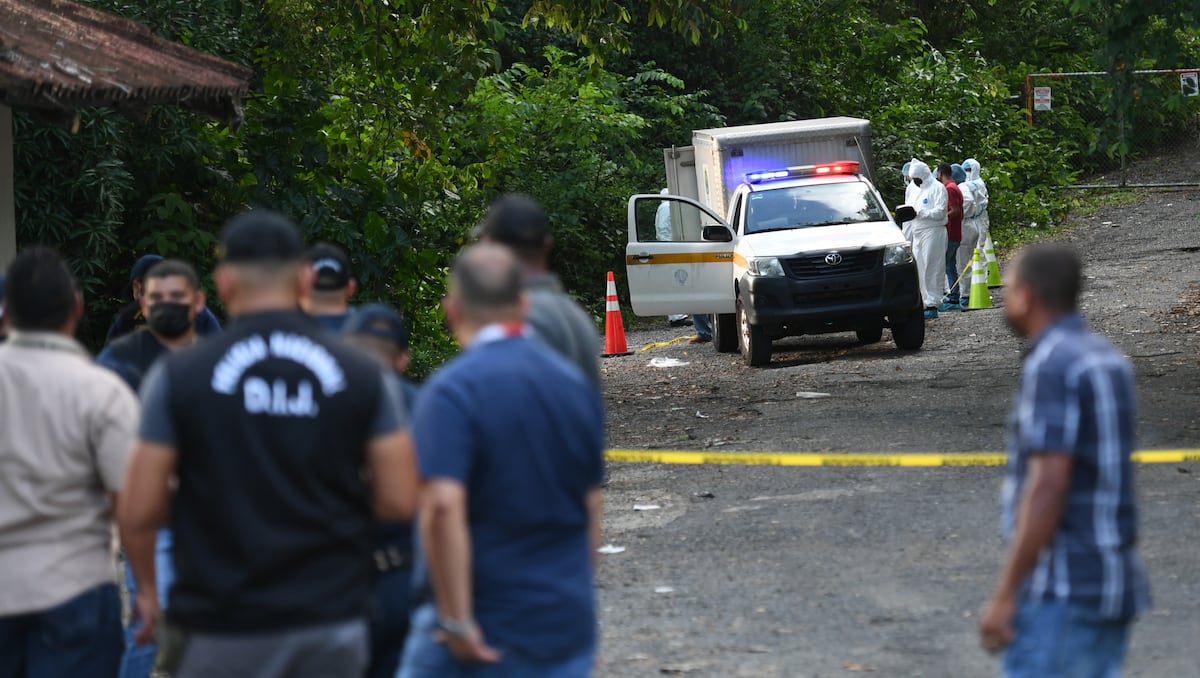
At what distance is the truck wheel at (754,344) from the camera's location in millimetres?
16719

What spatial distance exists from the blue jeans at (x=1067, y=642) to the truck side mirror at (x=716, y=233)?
13.1 m

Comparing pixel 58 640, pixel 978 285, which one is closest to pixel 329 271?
pixel 58 640

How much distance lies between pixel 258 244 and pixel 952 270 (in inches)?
739

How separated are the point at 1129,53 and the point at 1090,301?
862 centimetres

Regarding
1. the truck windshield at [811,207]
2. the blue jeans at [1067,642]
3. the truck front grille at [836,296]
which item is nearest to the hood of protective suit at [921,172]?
the truck windshield at [811,207]

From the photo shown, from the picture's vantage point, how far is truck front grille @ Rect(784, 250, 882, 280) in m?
16.5

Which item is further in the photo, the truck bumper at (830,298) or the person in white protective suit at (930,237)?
the person in white protective suit at (930,237)

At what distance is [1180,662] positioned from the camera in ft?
20.6

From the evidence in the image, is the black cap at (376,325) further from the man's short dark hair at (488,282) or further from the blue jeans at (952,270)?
the blue jeans at (952,270)

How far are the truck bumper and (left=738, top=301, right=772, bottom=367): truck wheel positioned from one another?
106 millimetres

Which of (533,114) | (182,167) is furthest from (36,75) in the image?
(533,114)

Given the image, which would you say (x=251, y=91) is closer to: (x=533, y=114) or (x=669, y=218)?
(x=669, y=218)

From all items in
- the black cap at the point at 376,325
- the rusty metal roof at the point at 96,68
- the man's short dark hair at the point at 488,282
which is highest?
the rusty metal roof at the point at 96,68

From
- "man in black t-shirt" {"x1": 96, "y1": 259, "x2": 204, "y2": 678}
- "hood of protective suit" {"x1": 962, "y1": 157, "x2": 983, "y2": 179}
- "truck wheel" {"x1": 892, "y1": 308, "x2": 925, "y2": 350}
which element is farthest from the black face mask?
"hood of protective suit" {"x1": 962, "y1": 157, "x2": 983, "y2": 179}
